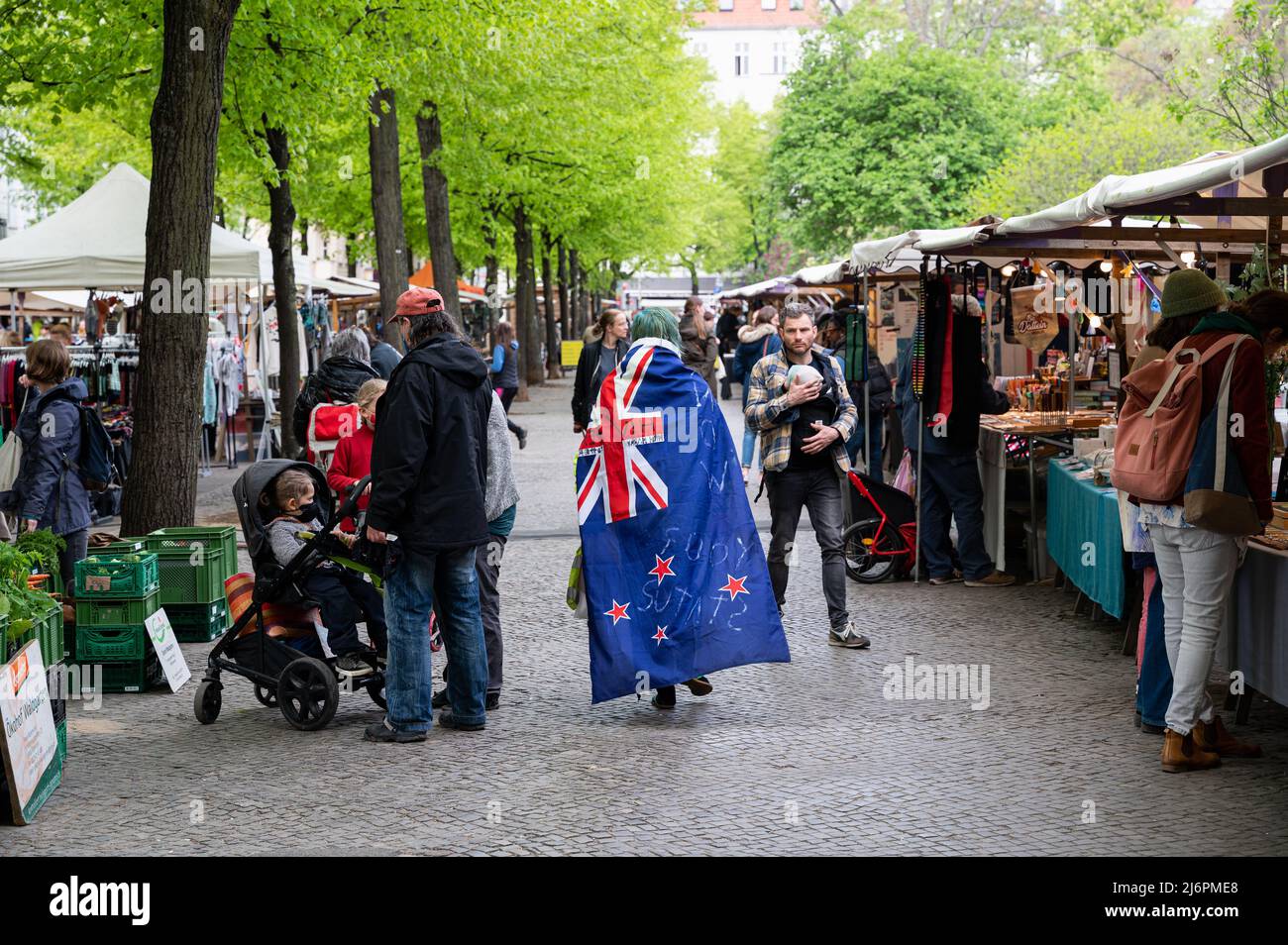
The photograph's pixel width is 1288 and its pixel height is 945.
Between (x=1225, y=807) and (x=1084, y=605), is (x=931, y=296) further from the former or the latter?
(x=1225, y=807)

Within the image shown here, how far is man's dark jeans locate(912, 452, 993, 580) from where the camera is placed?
1116 centimetres

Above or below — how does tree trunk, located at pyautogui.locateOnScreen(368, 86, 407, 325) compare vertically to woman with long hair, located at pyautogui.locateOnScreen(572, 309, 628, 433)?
above

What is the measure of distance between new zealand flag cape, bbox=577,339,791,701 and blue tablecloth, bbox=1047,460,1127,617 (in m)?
2.26

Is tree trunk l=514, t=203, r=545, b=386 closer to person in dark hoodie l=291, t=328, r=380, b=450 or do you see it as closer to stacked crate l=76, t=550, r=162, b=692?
person in dark hoodie l=291, t=328, r=380, b=450

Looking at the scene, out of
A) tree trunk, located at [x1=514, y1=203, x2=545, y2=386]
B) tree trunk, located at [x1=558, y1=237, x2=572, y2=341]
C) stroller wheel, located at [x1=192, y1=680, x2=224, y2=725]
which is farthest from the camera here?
tree trunk, located at [x1=558, y1=237, x2=572, y2=341]

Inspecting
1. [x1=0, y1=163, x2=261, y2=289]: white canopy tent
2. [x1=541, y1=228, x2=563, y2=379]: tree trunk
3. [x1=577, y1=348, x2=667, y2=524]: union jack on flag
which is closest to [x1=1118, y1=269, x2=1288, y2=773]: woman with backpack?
[x1=577, y1=348, x2=667, y2=524]: union jack on flag

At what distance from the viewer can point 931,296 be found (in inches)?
441

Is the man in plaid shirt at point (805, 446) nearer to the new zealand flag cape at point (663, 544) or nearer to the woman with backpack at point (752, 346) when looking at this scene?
the new zealand flag cape at point (663, 544)

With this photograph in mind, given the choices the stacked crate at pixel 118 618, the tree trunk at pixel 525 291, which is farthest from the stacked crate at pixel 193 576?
the tree trunk at pixel 525 291

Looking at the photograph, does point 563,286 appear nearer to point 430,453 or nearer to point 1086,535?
point 1086,535

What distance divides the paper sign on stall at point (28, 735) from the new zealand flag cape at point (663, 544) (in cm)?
240

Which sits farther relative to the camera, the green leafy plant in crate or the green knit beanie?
the green knit beanie

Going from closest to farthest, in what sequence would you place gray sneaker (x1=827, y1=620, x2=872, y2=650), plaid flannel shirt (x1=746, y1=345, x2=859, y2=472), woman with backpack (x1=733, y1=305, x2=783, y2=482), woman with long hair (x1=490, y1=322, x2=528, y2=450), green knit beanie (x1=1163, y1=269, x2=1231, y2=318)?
1. green knit beanie (x1=1163, y1=269, x2=1231, y2=318)
2. plaid flannel shirt (x1=746, y1=345, x2=859, y2=472)
3. gray sneaker (x1=827, y1=620, x2=872, y2=650)
4. woman with backpack (x1=733, y1=305, x2=783, y2=482)
5. woman with long hair (x1=490, y1=322, x2=528, y2=450)

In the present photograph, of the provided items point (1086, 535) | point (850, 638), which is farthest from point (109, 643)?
point (1086, 535)
